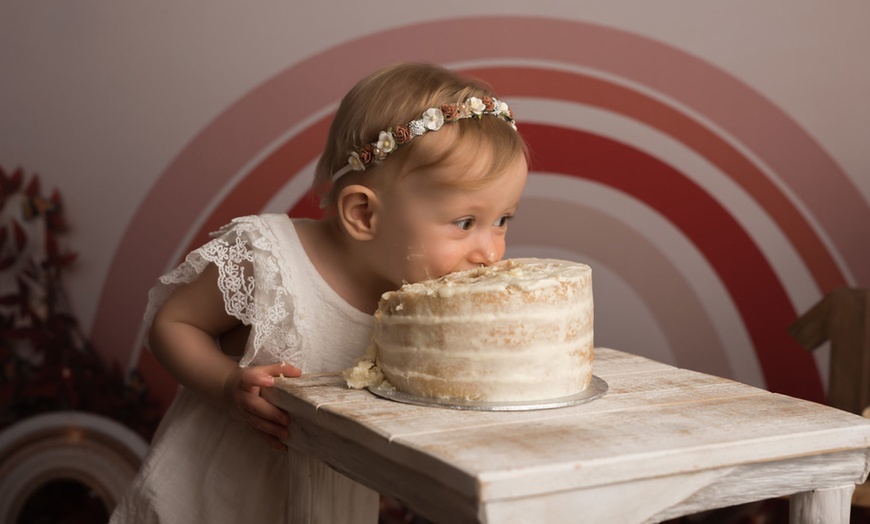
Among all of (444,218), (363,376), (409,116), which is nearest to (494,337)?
(363,376)

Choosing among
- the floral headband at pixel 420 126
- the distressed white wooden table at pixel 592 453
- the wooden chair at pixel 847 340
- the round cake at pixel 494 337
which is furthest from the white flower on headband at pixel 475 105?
the wooden chair at pixel 847 340

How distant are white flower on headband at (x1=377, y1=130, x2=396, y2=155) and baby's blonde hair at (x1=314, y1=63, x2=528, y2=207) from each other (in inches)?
0.5

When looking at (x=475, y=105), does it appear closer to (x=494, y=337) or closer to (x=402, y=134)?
(x=402, y=134)

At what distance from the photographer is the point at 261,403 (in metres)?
1.15

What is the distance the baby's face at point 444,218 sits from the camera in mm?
1248

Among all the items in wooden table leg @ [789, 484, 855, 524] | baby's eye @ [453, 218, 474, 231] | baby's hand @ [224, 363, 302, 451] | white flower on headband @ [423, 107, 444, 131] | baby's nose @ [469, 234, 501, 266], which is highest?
white flower on headband @ [423, 107, 444, 131]

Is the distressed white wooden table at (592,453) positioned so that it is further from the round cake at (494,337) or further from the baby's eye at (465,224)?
the baby's eye at (465,224)

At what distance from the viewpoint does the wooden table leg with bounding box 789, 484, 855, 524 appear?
0.99 metres

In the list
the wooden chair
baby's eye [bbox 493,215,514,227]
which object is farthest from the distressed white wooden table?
the wooden chair

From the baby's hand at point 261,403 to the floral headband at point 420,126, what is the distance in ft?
1.02

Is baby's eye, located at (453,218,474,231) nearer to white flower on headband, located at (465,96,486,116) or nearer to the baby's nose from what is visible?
the baby's nose

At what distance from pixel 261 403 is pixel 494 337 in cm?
33

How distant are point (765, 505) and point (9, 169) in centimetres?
189

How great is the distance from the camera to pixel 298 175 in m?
2.12
